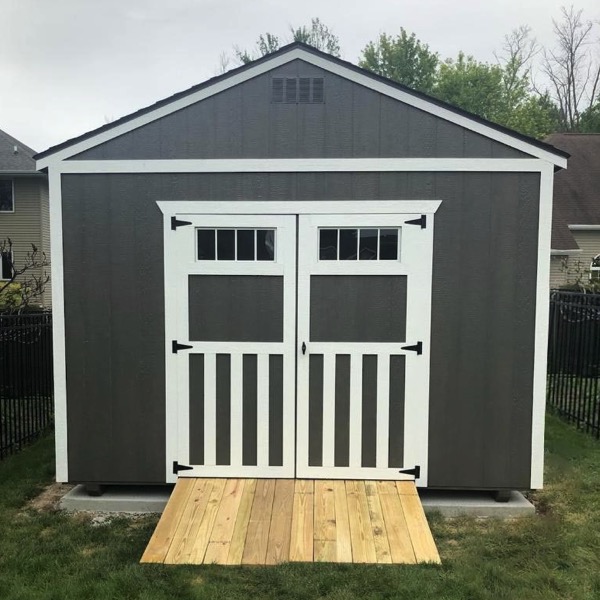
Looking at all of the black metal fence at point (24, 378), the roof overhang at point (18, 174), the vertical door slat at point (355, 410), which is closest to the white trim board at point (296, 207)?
the vertical door slat at point (355, 410)

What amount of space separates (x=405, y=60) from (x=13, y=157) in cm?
2114

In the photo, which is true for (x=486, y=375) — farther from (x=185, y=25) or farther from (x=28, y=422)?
(x=185, y=25)

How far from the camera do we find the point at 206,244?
427 cm

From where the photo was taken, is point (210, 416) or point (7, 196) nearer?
point (210, 416)

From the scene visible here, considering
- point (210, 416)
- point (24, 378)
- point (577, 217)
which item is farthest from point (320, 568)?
point (577, 217)

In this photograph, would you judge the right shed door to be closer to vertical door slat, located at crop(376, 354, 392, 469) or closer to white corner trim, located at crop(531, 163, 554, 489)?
vertical door slat, located at crop(376, 354, 392, 469)

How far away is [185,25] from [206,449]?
2552cm

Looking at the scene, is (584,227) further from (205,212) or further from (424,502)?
(205,212)

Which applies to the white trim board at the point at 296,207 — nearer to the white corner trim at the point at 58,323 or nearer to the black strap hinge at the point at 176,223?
the black strap hinge at the point at 176,223

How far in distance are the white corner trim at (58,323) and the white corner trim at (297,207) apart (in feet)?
2.69

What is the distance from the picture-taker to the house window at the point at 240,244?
167 inches

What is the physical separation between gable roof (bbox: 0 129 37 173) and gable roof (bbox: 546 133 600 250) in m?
15.1

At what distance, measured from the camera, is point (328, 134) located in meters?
4.17

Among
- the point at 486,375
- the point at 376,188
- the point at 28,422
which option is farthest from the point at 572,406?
the point at 28,422
